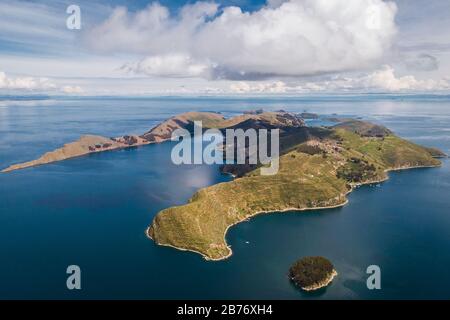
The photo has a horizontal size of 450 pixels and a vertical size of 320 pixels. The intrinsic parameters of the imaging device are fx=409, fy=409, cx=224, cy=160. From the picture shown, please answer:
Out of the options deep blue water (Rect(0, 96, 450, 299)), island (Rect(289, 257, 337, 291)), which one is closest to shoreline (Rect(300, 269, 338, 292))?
island (Rect(289, 257, 337, 291))

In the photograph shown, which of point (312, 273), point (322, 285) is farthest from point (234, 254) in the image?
point (322, 285)

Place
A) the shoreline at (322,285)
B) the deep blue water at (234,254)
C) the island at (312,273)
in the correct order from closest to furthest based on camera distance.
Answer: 1. the shoreline at (322,285)
2. the deep blue water at (234,254)
3. the island at (312,273)

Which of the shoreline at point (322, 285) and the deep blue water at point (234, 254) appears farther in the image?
the deep blue water at point (234, 254)

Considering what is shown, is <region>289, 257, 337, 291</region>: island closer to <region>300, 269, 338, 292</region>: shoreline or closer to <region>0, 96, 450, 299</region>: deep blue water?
<region>300, 269, 338, 292</region>: shoreline

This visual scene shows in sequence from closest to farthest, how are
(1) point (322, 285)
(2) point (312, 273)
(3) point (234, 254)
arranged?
(1) point (322, 285) < (2) point (312, 273) < (3) point (234, 254)

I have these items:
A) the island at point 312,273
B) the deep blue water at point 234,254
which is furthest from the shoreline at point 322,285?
the deep blue water at point 234,254

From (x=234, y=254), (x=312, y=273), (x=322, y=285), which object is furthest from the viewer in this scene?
(x=234, y=254)

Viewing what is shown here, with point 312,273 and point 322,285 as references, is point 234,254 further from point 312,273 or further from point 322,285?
point 322,285

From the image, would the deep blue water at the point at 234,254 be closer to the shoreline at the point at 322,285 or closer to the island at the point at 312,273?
the shoreline at the point at 322,285

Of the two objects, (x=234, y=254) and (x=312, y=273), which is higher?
(x=312, y=273)

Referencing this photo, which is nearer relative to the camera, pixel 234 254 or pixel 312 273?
pixel 312 273
